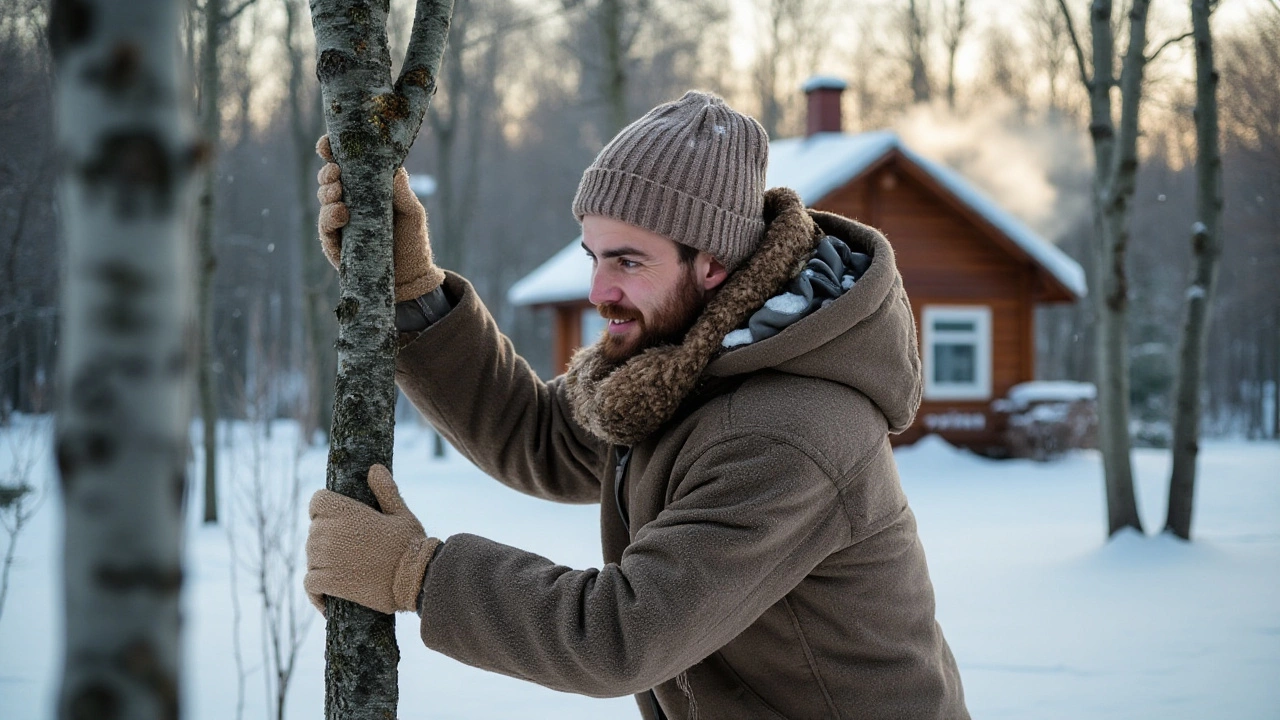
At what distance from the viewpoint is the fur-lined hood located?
6.76 feet

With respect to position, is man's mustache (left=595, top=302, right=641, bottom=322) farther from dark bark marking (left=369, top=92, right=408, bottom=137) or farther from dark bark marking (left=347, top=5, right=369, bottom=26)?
dark bark marking (left=347, top=5, right=369, bottom=26)

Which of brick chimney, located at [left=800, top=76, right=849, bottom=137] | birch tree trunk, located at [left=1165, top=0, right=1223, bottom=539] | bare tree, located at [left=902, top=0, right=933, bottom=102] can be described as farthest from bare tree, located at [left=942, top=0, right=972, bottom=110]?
birch tree trunk, located at [left=1165, top=0, right=1223, bottom=539]

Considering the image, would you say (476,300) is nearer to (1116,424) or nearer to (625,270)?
(625,270)

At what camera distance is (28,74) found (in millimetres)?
4020

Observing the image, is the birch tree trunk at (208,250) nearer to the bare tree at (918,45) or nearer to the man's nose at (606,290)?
the man's nose at (606,290)

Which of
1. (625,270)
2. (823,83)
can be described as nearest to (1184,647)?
(625,270)

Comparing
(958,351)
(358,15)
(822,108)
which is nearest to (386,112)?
(358,15)

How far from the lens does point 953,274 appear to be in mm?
16109

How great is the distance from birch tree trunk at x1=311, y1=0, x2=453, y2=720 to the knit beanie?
1.54ft

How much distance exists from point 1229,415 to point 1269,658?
75.5 feet

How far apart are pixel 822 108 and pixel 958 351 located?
15.2 feet

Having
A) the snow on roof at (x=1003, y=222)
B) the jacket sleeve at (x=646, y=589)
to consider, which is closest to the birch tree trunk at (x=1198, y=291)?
the jacket sleeve at (x=646, y=589)

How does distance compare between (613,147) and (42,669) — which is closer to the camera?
(613,147)

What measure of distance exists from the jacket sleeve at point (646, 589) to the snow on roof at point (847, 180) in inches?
507
